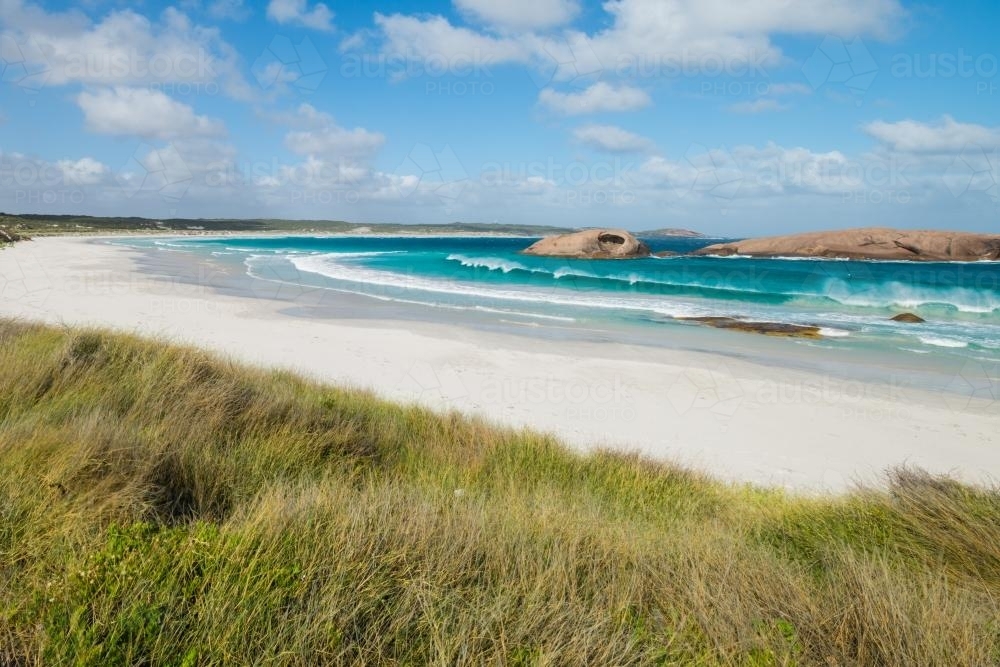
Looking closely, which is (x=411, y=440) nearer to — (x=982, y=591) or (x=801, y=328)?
(x=982, y=591)

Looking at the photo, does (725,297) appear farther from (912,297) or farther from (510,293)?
(510,293)

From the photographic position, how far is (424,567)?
251 cm

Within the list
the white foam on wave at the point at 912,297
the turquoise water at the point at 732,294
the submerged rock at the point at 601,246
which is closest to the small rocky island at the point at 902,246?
the turquoise water at the point at 732,294

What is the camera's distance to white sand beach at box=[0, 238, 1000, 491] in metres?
7.18

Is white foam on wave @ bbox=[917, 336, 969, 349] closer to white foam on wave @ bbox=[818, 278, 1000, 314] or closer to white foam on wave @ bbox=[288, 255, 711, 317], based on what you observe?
white foam on wave @ bbox=[288, 255, 711, 317]

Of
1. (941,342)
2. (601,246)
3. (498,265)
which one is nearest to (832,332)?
(941,342)

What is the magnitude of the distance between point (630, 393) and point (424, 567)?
7.64 m

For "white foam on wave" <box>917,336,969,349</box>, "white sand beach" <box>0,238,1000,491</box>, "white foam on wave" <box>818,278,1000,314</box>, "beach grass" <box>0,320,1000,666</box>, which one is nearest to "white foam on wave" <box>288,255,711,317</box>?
"white foam on wave" <box>917,336,969,349</box>

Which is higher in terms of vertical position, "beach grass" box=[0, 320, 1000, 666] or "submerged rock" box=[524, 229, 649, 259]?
"submerged rock" box=[524, 229, 649, 259]

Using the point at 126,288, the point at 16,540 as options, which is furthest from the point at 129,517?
the point at 126,288

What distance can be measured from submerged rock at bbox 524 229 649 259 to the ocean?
8.69 metres

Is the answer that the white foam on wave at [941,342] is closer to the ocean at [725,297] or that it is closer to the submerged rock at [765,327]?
the ocean at [725,297]

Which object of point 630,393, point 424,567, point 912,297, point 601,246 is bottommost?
point 630,393

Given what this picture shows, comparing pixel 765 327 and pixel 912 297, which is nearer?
pixel 765 327
